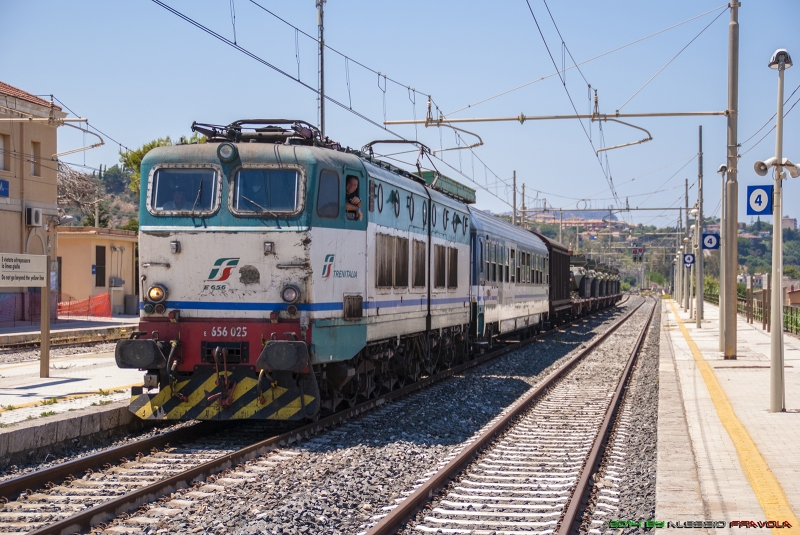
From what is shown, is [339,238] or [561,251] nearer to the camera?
[339,238]

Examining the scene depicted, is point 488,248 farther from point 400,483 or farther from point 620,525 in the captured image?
point 620,525

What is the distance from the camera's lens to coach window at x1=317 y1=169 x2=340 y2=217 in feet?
34.4

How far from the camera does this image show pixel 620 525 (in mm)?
6734

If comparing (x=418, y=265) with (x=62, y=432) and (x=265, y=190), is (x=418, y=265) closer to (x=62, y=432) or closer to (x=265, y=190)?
(x=265, y=190)

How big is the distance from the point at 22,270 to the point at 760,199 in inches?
455

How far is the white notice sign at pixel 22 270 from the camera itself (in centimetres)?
1431

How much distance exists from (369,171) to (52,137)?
24.3 meters

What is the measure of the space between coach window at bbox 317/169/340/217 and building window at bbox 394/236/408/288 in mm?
2060

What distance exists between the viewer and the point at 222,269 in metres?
10.4

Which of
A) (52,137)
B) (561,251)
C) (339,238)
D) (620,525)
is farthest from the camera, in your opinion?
(561,251)

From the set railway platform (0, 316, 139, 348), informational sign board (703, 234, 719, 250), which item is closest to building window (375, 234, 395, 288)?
railway platform (0, 316, 139, 348)

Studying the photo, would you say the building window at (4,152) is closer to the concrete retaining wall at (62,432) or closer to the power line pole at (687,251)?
the concrete retaining wall at (62,432)

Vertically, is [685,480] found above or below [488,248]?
below

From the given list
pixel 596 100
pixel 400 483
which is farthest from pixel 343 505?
pixel 596 100
